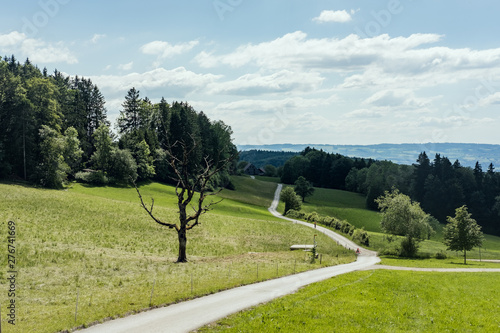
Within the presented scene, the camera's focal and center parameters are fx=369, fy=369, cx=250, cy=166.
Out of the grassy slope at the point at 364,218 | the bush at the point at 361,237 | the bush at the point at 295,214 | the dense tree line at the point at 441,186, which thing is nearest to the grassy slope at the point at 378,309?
the grassy slope at the point at 364,218

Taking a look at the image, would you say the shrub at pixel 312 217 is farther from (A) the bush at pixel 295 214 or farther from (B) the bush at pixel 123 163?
(B) the bush at pixel 123 163

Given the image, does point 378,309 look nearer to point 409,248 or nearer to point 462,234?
point 409,248

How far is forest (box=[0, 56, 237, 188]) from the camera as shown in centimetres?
7088

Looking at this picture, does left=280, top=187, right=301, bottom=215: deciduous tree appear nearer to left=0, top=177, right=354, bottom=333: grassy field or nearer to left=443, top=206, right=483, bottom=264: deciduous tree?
left=0, top=177, right=354, bottom=333: grassy field

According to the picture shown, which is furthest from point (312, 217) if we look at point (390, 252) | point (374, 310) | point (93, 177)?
point (374, 310)

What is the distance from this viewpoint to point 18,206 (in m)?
45.1

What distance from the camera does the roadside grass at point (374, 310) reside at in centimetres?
1683

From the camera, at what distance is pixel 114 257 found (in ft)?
107

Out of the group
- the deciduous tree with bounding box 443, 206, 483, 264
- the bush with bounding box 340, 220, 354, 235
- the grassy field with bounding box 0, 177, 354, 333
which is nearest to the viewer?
the grassy field with bounding box 0, 177, 354, 333

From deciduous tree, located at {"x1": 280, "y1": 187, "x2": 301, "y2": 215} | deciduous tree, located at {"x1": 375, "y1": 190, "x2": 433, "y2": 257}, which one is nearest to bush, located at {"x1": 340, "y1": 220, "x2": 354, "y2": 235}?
deciduous tree, located at {"x1": 375, "y1": 190, "x2": 433, "y2": 257}

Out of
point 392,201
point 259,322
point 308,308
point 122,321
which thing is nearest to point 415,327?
point 308,308

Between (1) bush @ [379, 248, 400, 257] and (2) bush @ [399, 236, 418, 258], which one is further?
(1) bush @ [379, 248, 400, 257]

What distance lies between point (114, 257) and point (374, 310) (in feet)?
74.4

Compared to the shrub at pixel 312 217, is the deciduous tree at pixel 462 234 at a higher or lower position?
higher
